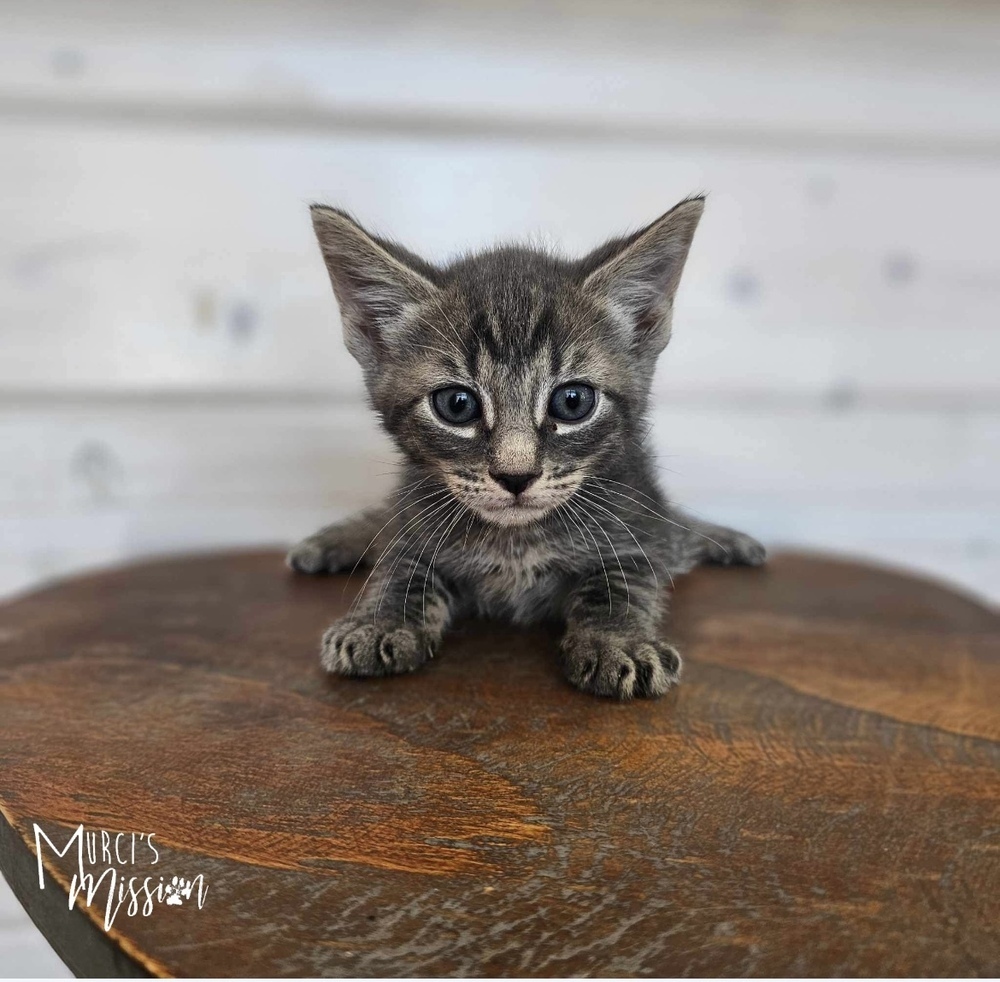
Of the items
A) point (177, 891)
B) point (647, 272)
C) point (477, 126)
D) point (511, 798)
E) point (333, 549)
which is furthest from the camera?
point (477, 126)

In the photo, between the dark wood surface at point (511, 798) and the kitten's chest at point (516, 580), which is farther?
the kitten's chest at point (516, 580)

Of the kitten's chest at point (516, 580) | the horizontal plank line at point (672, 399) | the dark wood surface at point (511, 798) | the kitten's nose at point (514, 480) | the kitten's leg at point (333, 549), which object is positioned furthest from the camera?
the horizontal plank line at point (672, 399)

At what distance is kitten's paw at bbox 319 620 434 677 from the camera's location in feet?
3.00

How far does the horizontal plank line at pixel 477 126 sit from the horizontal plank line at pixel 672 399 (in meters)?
0.42

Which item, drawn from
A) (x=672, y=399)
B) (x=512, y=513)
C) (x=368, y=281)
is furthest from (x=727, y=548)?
(x=368, y=281)

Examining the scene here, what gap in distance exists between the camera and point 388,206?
139 cm

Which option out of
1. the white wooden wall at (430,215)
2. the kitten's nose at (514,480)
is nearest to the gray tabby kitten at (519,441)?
the kitten's nose at (514,480)

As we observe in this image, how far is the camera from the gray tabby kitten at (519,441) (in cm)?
89

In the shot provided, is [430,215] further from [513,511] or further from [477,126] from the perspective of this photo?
[513,511]

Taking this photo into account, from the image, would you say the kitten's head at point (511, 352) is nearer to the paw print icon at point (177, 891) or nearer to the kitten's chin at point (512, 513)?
the kitten's chin at point (512, 513)

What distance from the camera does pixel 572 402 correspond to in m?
0.92

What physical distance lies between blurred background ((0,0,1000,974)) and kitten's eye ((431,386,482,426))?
46cm

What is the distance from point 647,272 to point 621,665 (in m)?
0.44

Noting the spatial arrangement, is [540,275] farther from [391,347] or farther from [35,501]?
[35,501]
